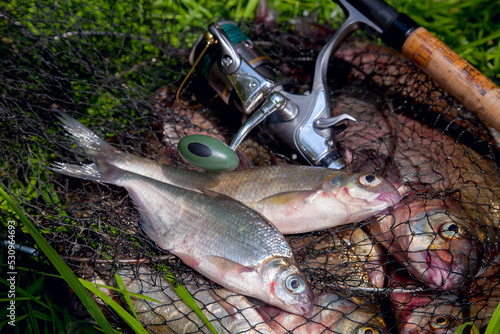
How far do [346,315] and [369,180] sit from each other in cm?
83

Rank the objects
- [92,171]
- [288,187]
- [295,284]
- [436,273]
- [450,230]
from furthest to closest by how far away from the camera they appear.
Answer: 1. [92,171]
2. [288,187]
3. [450,230]
4. [436,273]
5. [295,284]

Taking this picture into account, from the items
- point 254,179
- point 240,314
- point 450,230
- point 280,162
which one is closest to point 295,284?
point 240,314

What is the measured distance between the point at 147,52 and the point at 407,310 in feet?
10.6

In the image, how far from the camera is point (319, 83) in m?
3.02

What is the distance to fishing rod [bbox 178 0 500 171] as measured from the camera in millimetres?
2799

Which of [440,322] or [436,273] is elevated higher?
[436,273]

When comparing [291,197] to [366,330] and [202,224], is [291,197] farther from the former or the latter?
[366,330]

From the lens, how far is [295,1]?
480 cm

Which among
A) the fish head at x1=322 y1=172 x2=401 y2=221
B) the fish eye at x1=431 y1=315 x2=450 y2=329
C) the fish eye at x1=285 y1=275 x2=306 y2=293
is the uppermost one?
the fish head at x1=322 y1=172 x2=401 y2=221

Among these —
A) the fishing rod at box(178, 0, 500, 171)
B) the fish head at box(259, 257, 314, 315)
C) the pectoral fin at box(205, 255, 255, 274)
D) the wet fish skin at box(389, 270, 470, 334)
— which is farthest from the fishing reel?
the wet fish skin at box(389, 270, 470, 334)

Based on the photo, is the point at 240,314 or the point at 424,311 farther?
the point at 424,311

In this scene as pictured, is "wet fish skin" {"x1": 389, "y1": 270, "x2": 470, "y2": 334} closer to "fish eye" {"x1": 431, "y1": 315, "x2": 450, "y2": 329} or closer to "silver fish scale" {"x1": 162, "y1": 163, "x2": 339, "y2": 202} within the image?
"fish eye" {"x1": 431, "y1": 315, "x2": 450, "y2": 329}

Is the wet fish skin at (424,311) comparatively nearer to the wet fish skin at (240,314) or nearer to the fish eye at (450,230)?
the wet fish skin at (240,314)

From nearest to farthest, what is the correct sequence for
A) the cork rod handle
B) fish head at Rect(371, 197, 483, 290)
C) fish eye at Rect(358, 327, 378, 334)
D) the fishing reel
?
fish eye at Rect(358, 327, 378, 334) → fish head at Rect(371, 197, 483, 290) → the cork rod handle → the fishing reel
